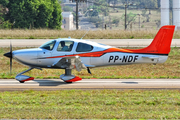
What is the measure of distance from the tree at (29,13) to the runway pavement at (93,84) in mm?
36636

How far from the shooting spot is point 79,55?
46.8 feet

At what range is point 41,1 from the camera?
50719 millimetres

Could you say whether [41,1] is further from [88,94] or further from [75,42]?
[88,94]

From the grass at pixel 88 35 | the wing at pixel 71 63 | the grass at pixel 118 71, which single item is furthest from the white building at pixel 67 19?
the wing at pixel 71 63

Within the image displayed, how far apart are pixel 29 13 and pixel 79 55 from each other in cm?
3760

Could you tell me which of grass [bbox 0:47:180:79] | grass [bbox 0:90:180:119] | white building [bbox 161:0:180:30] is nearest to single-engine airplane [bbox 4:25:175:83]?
grass [bbox 0:47:180:79]

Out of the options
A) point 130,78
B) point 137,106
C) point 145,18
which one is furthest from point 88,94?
point 145,18

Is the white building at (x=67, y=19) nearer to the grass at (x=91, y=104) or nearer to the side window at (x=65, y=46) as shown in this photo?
the side window at (x=65, y=46)

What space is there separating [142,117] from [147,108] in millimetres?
1001

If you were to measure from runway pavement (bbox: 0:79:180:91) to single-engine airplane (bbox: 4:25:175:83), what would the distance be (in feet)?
1.31

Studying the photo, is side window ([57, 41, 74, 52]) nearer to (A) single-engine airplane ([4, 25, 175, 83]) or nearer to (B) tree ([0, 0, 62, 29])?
(A) single-engine airplane ([4, 25, 175, 83])

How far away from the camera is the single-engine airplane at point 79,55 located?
45.6 ft

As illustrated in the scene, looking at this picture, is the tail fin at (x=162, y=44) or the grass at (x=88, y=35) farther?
the grass at (x=88, y=35)

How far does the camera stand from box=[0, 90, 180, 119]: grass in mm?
8211
